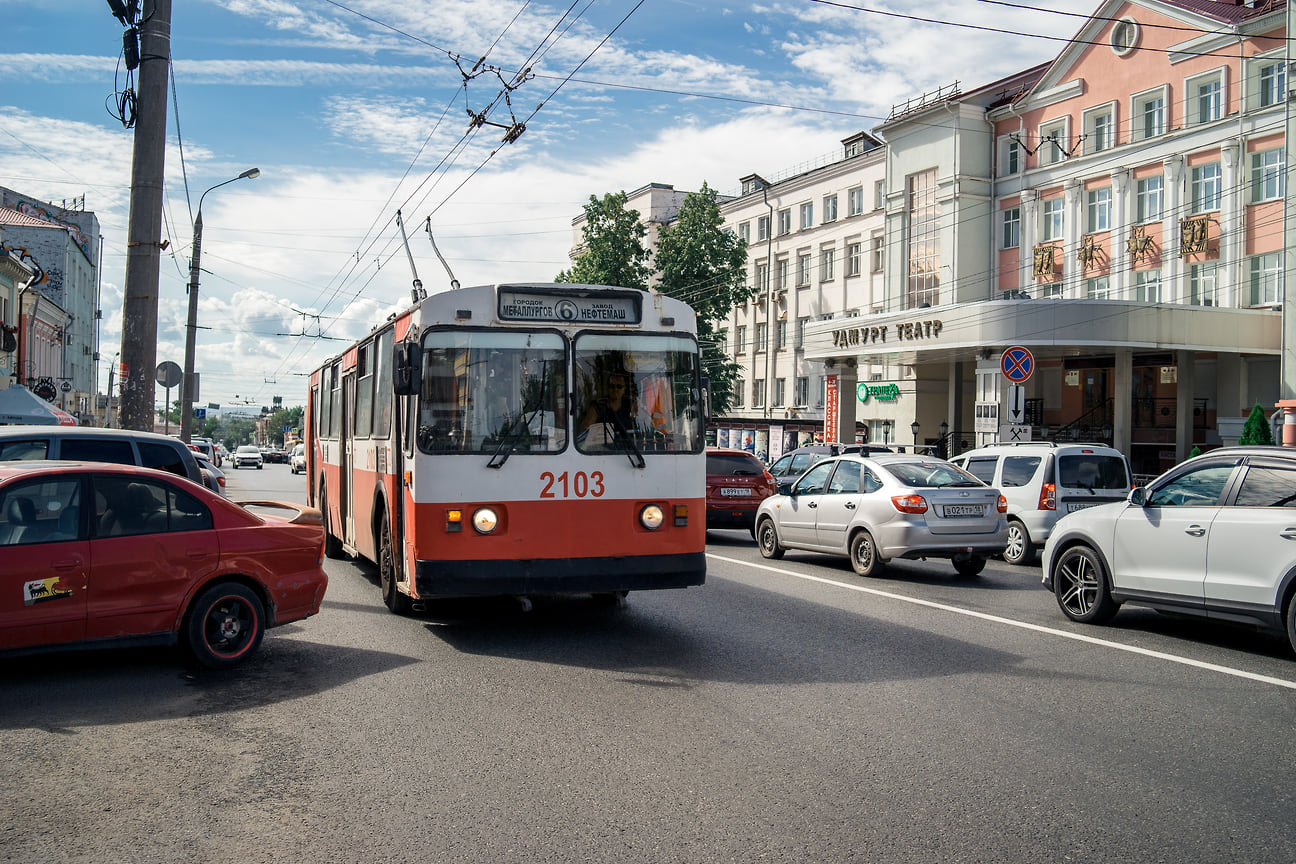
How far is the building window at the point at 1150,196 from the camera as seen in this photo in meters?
37.9

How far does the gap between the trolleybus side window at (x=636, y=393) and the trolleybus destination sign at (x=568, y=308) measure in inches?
6.2

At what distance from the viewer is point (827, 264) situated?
58.2m

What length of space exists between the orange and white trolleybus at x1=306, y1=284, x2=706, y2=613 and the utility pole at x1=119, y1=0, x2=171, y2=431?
600cm

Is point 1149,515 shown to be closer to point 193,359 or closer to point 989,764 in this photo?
point 989,764

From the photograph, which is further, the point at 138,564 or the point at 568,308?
the point at 568,308

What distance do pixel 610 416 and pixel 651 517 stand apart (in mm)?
897

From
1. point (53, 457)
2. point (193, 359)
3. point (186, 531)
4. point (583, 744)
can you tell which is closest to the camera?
point (583, 744)

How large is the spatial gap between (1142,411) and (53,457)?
37.1 meters

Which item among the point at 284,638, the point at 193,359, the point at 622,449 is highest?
the point at 193,359

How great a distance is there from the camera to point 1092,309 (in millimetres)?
34156

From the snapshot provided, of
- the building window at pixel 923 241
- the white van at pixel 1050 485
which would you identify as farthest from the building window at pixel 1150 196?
the white van at pixel 1050 485

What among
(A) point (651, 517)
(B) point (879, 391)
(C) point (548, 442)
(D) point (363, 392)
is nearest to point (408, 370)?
(C) point (548, 442)

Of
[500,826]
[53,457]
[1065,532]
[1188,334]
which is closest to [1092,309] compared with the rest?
[1188,334]

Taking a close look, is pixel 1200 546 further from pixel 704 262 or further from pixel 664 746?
pixel 704 262
